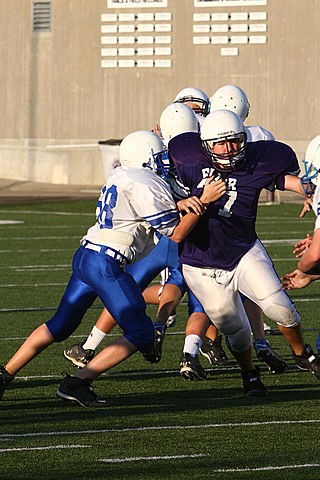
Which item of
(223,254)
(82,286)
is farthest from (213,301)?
(82,286)

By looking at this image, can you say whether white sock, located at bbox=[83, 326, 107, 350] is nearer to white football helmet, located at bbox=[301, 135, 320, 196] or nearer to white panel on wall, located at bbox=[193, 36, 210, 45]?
white football helmet, located at bbox=[301, 135, 320, 196]

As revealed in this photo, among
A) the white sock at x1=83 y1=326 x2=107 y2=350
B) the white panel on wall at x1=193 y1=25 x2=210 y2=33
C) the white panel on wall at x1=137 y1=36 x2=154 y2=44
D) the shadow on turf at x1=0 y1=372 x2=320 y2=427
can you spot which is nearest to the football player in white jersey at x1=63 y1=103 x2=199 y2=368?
the white sock at x1=83 y1=326 x2=107 y2=350

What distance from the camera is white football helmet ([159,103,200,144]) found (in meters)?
8.63

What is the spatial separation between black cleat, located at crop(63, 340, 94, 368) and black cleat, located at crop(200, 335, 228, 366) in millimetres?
859

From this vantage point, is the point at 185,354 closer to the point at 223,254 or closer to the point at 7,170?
the point at 223,254

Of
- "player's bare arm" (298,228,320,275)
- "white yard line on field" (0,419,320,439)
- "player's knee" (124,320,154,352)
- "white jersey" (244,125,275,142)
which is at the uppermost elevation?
"white jersey" (244,125,275,142)

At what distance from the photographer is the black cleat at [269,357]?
26.6 feet

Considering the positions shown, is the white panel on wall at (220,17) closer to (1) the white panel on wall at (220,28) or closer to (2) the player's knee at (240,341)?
(1) the white panel on wall at (220,28)

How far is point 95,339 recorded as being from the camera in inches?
325

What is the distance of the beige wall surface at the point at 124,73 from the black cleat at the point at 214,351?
17138 mm

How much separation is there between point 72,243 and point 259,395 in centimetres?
941

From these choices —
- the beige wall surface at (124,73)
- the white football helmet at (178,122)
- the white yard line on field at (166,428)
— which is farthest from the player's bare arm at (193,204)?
the beige wall surface at (124,73)

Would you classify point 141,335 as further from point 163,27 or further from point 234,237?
point 163,27

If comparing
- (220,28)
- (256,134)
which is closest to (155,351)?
(256,134)
